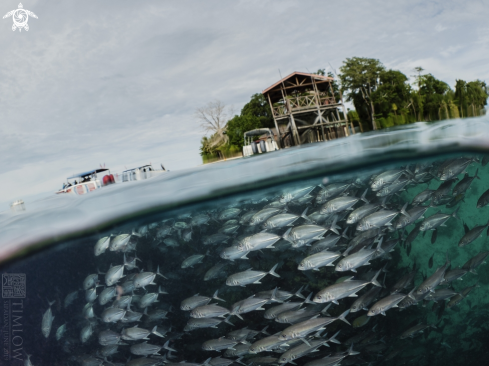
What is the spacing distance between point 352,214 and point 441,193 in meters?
1.86

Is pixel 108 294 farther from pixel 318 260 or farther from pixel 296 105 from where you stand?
pixel 296 105

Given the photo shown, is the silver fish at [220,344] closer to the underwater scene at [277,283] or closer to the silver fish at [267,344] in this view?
the underwater scene at [277,283]

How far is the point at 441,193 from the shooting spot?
6277 millimetres

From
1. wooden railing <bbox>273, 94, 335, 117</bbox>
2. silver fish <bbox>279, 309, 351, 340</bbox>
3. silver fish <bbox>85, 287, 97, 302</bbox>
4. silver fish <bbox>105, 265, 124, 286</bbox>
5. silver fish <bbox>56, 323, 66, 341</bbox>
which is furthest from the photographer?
wooden railing <bbox>273, 94, 335, 117</bbox>

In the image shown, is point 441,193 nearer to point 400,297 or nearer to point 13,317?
point 400,297

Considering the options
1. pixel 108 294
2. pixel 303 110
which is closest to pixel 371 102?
pixel 303 110

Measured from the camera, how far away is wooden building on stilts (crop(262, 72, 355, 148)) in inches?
951

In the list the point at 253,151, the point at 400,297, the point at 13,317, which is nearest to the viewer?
the point at 400,297

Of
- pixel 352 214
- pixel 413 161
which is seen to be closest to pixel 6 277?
pixel 352 214

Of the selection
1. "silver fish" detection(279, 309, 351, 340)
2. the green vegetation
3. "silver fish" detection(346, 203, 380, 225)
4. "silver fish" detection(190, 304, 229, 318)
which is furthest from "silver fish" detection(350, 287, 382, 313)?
the green vegetation

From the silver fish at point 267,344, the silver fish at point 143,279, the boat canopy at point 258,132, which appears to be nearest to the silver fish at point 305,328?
the silver fish at point 267,344

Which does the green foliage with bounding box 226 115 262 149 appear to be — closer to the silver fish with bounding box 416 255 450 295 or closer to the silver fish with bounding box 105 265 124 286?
the silver fish with bounding box 105 265 124 286

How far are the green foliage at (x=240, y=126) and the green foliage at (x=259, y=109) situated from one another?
42 cm

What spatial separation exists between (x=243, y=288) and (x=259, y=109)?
21.1 m
